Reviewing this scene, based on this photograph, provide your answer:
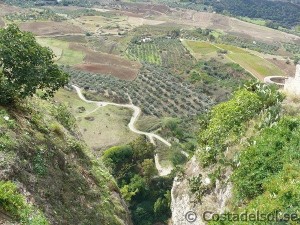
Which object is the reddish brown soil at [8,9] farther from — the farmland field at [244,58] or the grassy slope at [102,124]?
the grassy slope at [102,124]

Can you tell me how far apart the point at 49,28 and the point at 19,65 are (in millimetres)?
109669

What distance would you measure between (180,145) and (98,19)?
110082mm

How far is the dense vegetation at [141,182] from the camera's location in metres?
41.8

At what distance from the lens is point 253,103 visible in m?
26.5

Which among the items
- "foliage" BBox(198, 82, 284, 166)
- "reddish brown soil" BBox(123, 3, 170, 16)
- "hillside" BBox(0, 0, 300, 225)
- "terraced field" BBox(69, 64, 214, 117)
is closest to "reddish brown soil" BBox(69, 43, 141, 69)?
"hillside" BBox(0, 0, 300, 225)

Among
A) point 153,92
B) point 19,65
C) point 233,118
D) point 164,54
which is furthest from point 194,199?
point 164,54

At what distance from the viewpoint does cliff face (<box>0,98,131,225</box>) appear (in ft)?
54.2

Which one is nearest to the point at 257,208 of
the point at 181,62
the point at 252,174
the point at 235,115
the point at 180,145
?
the point at 252,174

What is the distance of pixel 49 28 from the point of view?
407ft

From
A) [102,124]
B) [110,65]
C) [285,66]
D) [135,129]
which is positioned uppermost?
[102,124]

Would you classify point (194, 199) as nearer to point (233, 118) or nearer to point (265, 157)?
point (233, 118)

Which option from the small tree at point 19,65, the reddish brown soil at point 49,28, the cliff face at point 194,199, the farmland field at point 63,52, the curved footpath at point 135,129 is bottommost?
the reddish brown soil at point 49,28

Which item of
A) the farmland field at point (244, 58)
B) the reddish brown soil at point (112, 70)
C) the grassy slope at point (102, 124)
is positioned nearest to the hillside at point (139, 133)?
the grassy slope at point (102, 124)

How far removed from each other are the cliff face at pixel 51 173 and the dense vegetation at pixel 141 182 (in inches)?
629
